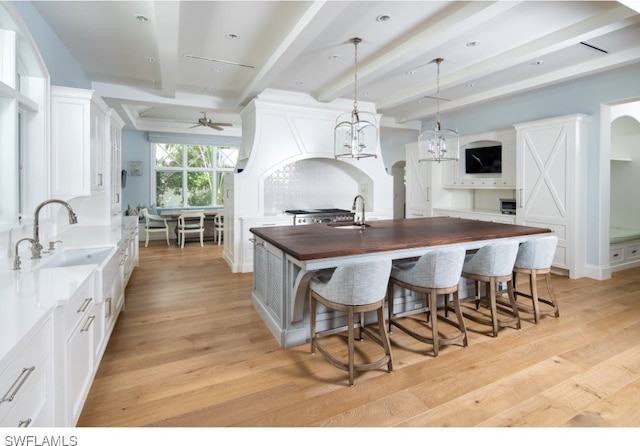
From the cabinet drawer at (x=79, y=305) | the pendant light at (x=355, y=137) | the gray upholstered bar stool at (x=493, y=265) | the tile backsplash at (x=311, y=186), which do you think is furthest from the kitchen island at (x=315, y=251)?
the tile backsplash at (x=311, y=186)

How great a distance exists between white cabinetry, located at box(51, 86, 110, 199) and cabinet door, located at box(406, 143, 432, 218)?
5.56 metres

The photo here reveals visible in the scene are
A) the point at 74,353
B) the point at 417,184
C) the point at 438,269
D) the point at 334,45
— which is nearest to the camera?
the point at 74,353

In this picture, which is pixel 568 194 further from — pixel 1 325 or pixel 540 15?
pixel 1 325

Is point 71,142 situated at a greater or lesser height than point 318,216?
greater

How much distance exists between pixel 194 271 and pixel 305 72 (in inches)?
131

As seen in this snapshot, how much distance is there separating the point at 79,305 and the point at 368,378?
1.75 meters

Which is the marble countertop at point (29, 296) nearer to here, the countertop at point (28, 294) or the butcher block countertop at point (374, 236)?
the countertop at point (28, 294)

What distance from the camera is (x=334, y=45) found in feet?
12.6

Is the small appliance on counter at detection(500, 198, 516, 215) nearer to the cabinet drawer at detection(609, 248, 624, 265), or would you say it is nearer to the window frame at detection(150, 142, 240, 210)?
the cabinet drawer at detection(609, 248, 624, 265)

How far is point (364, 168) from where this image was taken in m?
6.26

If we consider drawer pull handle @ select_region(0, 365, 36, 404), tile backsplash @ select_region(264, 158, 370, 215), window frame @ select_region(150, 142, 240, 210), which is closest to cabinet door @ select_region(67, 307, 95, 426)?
drawer pull handle @ select_region(0, 365, 36, 404)

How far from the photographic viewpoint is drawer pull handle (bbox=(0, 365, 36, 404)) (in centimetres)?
104

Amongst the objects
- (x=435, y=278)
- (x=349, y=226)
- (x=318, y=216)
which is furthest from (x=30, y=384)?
(x=318, y=216)

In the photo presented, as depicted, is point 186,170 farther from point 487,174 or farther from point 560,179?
point 560,179
